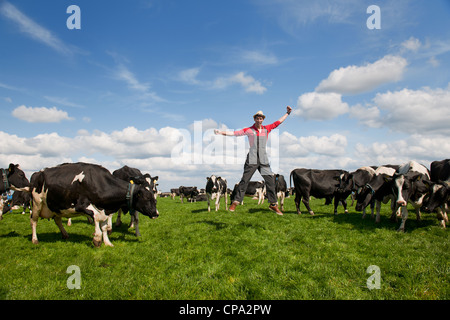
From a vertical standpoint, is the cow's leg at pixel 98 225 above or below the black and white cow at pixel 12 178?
below

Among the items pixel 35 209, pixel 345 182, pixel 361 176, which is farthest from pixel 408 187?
pixel 35 209

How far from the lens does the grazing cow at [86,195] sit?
851 centimetres

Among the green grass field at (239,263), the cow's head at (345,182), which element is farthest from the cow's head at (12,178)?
the cow's head at (345,182)

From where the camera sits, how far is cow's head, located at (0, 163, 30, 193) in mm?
12445

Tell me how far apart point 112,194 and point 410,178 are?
11.2 metres

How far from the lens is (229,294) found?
4.92 m

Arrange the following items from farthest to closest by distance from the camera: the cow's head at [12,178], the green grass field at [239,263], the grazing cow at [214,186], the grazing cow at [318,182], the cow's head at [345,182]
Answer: the grazing cow at [214,186] → the grazing cow at [318,182] → the cow's head at [345,182] → the cow's head at [12,178] → the green grass field at [239,263]

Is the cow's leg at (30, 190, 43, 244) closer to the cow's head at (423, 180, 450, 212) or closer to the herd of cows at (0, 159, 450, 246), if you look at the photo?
the herd of cows at (0, 159, 450, 246)

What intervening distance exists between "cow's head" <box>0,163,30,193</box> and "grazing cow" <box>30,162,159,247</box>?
487cm

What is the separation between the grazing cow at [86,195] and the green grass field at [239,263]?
995mm

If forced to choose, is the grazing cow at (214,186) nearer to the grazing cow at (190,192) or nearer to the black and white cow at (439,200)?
the black and white cow at (439,200)

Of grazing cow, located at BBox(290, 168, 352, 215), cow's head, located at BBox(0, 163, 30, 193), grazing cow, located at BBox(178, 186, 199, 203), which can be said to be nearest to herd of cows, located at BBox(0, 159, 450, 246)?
cow's head, located at BBox(0, 163, 30, 193)
